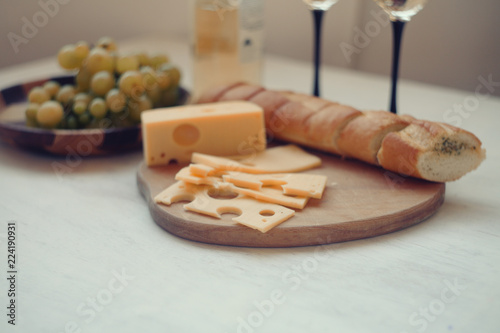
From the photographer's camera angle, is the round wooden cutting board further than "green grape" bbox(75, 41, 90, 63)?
No

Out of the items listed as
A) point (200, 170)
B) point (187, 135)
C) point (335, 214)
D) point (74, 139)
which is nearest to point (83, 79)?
point (74, 139)

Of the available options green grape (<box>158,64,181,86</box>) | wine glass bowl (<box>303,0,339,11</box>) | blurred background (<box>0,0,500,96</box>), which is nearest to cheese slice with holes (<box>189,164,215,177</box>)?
green grape (<box>158,64,181,86</box>)

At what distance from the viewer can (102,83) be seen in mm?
1085

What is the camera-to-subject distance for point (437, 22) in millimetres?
1912

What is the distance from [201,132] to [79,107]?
0.83 feet

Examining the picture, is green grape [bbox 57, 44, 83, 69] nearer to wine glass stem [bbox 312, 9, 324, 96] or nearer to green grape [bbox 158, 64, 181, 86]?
green grape [bbox 158, 64, 181, 86]

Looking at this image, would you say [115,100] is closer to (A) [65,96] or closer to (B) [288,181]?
(A) [65,96]

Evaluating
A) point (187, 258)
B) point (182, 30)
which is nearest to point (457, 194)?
point (187, 258)

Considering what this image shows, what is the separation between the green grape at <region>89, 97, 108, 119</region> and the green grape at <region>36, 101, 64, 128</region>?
0.20ft

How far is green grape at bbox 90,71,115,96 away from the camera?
108 centimetres

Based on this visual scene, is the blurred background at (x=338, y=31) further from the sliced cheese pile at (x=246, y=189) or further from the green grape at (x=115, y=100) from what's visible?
the sliced cheese pile at (x=246, y=189)

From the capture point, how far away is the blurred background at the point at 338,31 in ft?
6.10

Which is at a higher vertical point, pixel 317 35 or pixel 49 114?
pixel 317 35

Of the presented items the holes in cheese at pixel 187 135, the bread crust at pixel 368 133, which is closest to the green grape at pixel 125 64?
the holes in cheese at pixel 187 135
